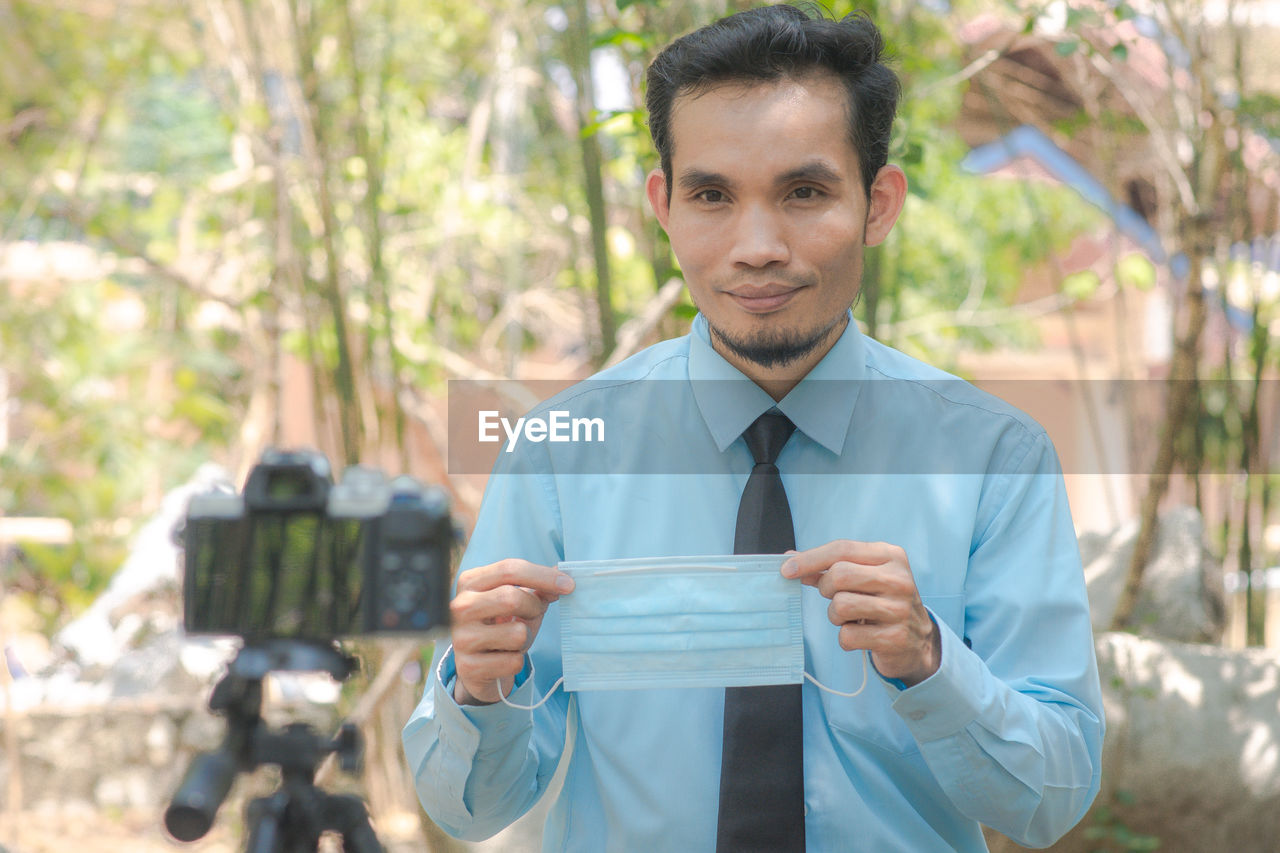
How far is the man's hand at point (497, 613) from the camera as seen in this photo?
3.57ft

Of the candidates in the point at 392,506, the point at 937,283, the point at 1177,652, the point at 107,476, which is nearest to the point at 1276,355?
the point at 1177,652

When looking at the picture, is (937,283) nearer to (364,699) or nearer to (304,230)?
(304,230)

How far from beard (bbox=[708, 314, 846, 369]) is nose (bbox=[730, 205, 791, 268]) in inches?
3.4

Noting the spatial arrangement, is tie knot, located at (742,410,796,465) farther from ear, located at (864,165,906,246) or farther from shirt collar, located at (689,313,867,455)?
ear, located at (864,165,906,246)

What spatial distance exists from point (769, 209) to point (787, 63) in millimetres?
169

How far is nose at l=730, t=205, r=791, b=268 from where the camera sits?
4.06ft

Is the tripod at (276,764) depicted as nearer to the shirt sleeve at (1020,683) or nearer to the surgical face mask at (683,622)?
the surgical face mask at (683,622)

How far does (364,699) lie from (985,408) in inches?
80.3

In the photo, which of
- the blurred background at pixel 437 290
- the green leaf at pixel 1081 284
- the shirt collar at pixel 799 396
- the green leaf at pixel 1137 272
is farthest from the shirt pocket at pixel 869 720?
the green leaf at pixel 1137 272

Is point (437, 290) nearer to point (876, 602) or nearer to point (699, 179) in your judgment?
point (699, 179)

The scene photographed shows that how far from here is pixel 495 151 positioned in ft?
17.0

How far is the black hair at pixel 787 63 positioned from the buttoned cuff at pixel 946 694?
55cm

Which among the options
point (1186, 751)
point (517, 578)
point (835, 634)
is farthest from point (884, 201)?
point (1186, 751)

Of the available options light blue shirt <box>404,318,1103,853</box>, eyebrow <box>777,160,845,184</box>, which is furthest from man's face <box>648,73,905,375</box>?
light blue shirt <box>404,318,1103,853</box>
